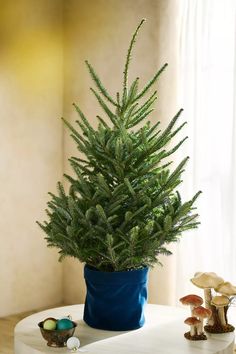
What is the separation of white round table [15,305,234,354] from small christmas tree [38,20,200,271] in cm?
21

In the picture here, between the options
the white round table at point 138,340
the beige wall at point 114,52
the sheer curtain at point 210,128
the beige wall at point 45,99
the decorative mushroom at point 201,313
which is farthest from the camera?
the beige wall at point 45,99

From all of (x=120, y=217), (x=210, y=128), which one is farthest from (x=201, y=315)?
(x=210, y=128)

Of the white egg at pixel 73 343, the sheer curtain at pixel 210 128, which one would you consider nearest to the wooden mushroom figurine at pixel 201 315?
the white egg at pixel 73 343

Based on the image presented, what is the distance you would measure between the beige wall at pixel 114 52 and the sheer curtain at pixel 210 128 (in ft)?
0.40

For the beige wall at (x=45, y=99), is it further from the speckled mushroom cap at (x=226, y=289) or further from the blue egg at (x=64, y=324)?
the blue egg at (x=64, y=324)

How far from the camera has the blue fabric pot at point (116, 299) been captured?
212 centimetres

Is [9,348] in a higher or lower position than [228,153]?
lower

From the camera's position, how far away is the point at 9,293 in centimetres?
446

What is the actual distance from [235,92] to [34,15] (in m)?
1.63

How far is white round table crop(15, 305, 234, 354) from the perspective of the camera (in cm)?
192

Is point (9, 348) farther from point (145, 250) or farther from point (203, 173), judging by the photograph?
point (145, 250)

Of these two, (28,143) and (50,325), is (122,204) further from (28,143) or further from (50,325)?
(28,143)

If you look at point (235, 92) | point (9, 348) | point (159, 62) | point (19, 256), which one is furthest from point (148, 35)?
point (9, 348)

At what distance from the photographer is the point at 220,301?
83.2 inches
